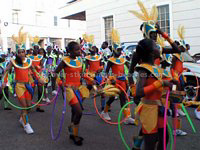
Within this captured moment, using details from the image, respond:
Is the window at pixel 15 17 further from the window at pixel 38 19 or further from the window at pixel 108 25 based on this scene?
→ the window at pixel 108 25

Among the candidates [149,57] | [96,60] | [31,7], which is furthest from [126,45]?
[31,7]

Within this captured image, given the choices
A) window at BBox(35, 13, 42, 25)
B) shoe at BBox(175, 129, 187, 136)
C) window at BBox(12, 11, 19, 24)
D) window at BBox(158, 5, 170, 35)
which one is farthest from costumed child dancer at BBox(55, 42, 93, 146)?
window at BBox(35, 13, 42, 25)

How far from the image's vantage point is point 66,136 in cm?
543

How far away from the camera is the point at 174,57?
20.8 feet

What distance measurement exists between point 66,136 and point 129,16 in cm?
1187

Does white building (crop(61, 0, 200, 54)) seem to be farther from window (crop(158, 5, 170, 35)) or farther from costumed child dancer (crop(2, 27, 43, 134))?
costumed child dancer (crop(2, 27, 43, 134))

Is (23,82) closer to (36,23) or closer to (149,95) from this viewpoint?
(149,95)

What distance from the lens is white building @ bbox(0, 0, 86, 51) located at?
32219 mm

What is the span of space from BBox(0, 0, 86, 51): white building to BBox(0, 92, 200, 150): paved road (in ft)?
85.5

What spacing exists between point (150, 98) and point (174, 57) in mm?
3532

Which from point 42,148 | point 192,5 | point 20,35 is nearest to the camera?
point 42,148

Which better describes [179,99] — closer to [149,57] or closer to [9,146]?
[149,57]

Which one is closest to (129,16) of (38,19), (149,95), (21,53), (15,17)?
(21,53)

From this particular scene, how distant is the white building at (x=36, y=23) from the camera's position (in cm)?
3222
